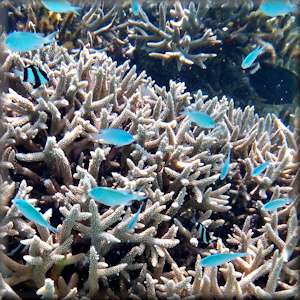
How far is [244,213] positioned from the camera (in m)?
3.72

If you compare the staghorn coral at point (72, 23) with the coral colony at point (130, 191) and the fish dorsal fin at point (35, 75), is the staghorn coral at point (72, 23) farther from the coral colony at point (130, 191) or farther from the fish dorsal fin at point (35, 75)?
the fish dorsal fin at point (35, 75)

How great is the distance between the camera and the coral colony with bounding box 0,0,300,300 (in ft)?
8.73

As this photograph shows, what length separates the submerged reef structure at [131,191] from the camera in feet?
8.80

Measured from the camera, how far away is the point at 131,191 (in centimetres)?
280

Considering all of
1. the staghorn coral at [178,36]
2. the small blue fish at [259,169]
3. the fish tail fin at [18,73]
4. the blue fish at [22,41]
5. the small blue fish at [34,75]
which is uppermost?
the staghorn coral at [178,36]

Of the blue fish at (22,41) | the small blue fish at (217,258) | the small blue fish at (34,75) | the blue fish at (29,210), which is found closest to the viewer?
the blue fish at (29,210)

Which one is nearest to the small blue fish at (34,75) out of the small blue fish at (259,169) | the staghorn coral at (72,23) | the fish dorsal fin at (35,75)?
the fish dorsal fin at (35,75)

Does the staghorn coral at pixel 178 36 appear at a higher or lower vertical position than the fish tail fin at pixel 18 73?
higher

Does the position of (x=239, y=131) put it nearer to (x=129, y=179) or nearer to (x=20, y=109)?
(x=129, y=179)

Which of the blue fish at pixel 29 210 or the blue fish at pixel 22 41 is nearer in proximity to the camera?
the blue fish at pixel 29 210

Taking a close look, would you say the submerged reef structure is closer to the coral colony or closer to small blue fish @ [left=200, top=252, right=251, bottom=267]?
the coral colony

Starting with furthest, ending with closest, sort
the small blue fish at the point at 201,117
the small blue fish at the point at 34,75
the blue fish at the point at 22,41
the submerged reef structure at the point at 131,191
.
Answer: the small blue fish at the point at 201,117 → the blue fish at the point at 22,41 → the small blue fish at the point at 34,75 → the submerged reef structure at the point at 131,191

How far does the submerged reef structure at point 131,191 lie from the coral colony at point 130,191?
1cm

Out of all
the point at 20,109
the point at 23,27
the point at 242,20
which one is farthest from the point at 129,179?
the point at 242,20
